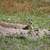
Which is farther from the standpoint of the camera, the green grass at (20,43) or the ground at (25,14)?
the ground at (25,14)

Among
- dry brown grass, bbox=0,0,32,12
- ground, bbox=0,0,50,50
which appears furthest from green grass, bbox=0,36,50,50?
dry brown grass, bbox=0,0,32,12

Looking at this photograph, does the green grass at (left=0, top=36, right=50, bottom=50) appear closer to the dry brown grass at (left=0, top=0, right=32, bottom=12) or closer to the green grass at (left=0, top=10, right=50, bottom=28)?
the green grass at (left=0, top=10, right=50, bottom=28)

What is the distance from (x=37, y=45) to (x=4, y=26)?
1.78 ft

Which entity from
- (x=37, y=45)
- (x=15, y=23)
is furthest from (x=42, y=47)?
(x=15, y=23)

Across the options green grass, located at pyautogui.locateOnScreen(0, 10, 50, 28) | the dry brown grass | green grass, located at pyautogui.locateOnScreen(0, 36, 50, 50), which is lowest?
green grass, located at pyautogui.locateOnScreen(0, 36, 50, 50)

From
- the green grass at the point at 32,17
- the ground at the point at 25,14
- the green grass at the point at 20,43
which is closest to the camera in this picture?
the green grass at the point at 20,43

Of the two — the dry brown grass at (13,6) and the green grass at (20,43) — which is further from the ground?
the dry brown grass at (13,6)

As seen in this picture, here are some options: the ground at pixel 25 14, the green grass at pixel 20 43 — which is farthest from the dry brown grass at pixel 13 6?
the green grass at pixel 20 43

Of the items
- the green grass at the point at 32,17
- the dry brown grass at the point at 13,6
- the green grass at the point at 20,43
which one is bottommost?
the green grass at the point at 20,43

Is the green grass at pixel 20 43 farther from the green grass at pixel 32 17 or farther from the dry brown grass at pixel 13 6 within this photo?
the dry brown grass at pixel 13 6

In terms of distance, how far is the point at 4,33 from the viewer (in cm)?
257

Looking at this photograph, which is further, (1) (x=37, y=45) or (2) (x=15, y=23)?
(2) (x=15, y=23)

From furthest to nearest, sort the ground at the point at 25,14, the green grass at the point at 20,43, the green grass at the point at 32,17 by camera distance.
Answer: the green grass at the point at 32,17, the ground at the point at 25,14, the green grass at the point at 20,43

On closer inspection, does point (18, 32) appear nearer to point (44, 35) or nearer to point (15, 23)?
point (15, 23)
